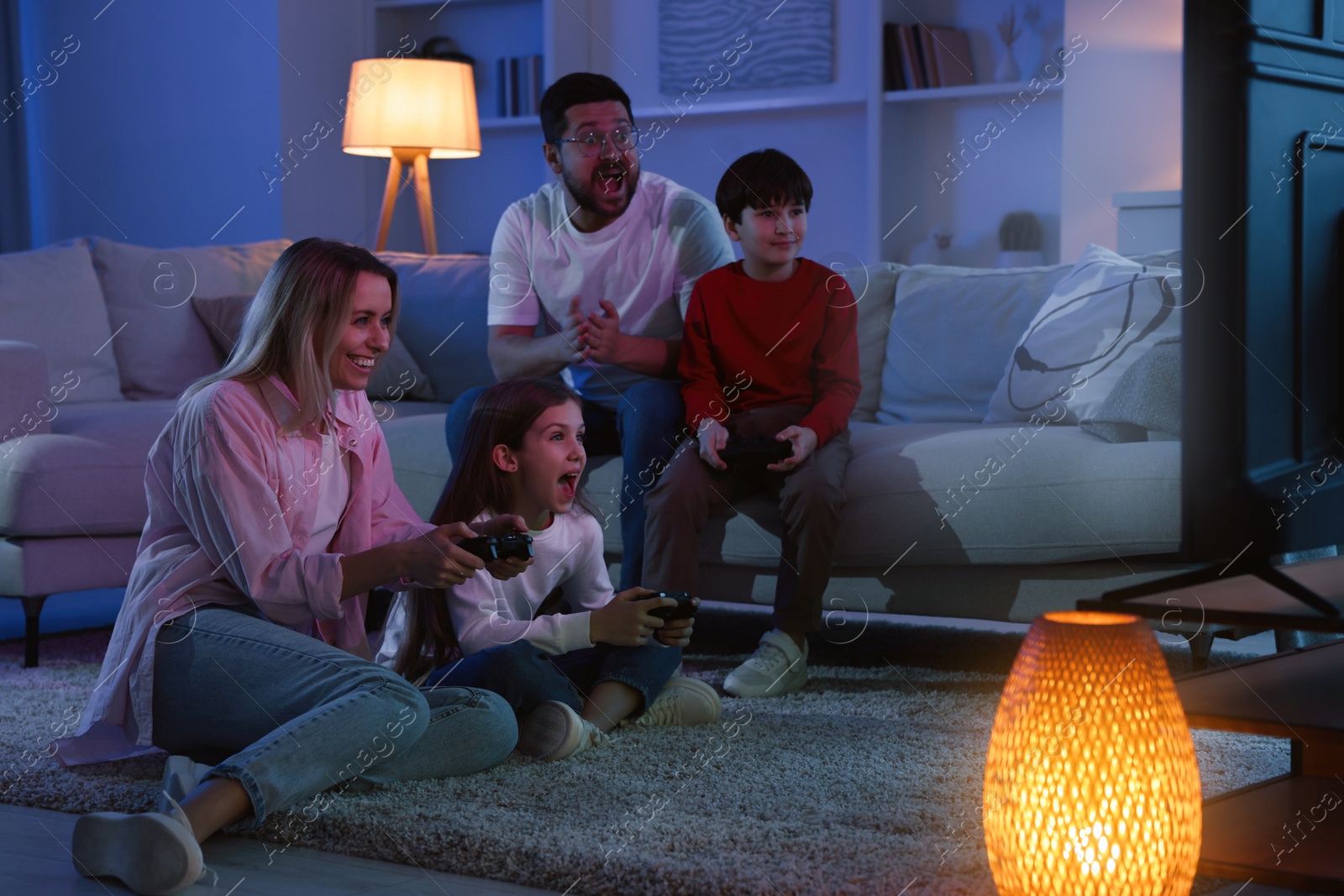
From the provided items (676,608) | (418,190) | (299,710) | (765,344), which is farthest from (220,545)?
(418,190)

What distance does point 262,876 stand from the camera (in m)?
1.31

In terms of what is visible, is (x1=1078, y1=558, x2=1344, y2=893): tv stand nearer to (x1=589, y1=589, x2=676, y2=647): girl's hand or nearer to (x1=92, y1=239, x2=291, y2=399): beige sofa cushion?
(x1=589, y1=589, x2=676, y2=647): girl's hand

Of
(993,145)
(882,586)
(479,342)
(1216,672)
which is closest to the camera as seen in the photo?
(1216,672)

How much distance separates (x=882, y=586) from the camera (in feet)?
7.31

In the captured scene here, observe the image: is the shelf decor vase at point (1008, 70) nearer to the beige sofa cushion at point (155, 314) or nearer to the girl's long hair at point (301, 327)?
the beige sofa cushion at point (155, 314)

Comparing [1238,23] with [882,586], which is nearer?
[1238,23]

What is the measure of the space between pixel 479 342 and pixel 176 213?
2.18 meters

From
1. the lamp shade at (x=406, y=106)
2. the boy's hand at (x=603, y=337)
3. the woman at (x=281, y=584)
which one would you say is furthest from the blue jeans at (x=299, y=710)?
the lamp shade at (x=406, y=106)

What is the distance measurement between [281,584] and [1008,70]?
3.33 meters

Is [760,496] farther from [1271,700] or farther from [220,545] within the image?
[1271,700]

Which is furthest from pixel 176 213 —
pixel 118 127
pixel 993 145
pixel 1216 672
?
pixel 1216 672

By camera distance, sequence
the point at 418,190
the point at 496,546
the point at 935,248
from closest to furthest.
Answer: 1. the point at 496,546
2. the point at 418,190
3. the point at 935,248

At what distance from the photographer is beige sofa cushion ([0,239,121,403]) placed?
2957mm

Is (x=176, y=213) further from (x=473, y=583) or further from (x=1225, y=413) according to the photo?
(x=1225, y=413)
